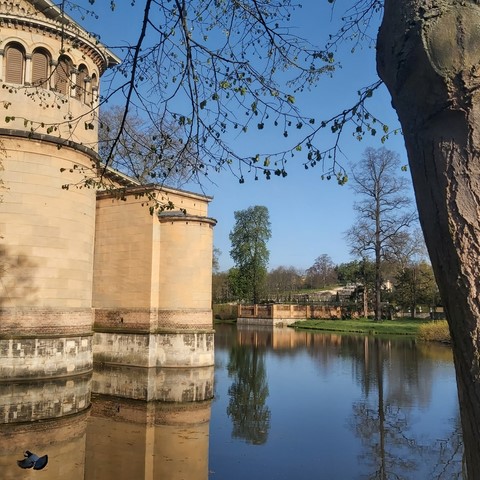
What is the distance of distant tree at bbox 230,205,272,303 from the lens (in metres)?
62.4

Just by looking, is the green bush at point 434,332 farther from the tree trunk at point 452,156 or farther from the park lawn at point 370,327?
the tree trunk at point 452,156

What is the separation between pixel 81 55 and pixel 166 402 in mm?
11026

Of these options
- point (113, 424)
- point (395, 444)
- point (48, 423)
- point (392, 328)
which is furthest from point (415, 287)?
point (48, 423)

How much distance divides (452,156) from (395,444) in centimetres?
1077

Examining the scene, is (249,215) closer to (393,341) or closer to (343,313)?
(343,313)

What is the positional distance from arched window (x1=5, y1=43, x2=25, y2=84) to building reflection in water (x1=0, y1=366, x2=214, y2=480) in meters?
8.70

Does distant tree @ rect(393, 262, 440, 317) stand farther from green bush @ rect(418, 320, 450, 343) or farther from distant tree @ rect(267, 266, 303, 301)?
distant tree @ rect(267, 266, 303, 301)

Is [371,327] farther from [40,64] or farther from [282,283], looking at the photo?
[282,283]

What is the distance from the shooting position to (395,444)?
1133cm

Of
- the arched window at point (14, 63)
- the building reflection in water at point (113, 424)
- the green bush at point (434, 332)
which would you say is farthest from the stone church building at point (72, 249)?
the green bush at point (434, 332)

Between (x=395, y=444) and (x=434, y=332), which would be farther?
(x=434, y=332)

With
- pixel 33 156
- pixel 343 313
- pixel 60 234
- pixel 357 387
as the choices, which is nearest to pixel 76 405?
pixel 60 234

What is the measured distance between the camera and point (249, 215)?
63.2 meters

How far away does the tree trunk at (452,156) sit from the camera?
1.85 m
